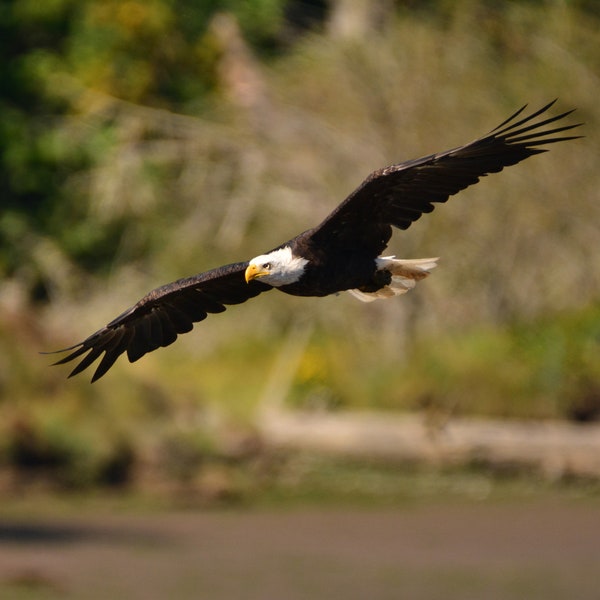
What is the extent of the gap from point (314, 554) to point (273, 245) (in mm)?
7767

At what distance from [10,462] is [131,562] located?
2967 mm

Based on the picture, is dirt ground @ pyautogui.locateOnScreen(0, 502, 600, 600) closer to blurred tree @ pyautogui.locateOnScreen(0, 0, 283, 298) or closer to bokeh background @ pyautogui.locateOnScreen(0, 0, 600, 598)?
bokeh background @ pyautogui.locateOnScreen(0, 0, 600, 598)

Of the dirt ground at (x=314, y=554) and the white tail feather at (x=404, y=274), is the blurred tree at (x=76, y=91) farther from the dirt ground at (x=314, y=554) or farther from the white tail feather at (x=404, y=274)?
the white tail feather at (x=404, y=274)

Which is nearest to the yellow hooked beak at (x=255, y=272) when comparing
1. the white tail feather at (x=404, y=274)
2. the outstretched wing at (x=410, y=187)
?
the outstretched wing at (x=410, y=187)

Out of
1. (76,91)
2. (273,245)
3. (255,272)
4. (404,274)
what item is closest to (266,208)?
(273,245)

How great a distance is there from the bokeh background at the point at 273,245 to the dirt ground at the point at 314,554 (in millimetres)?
59

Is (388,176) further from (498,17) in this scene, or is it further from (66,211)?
(66,211)

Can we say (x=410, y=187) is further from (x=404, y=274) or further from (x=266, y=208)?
(x=266, y=208)

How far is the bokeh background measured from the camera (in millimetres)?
14367

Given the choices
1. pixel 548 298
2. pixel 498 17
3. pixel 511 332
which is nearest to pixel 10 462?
pixel 511 332

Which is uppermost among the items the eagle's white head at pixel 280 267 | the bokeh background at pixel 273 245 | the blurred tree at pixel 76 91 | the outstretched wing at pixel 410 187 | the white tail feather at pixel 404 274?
the blurred tree at pixel 76 91

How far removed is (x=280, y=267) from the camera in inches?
280

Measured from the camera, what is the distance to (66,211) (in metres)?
22.9

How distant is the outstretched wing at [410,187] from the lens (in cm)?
702
